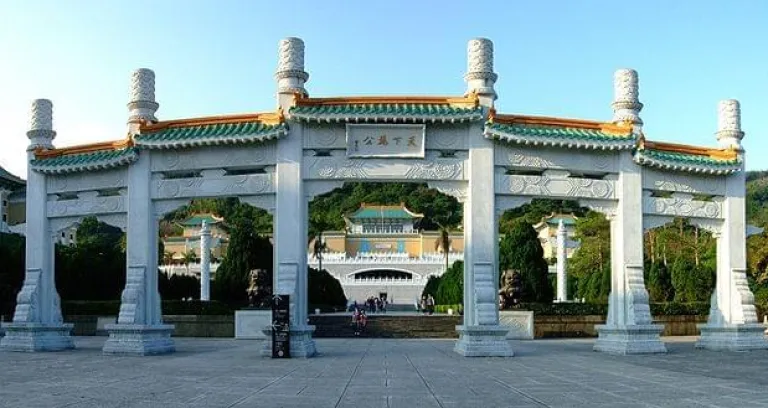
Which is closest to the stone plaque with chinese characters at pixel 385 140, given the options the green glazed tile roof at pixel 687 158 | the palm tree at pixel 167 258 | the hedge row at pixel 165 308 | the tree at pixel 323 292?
the green glazed tile roof at pixel 687 158

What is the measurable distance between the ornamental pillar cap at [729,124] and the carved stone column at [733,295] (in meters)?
0.83

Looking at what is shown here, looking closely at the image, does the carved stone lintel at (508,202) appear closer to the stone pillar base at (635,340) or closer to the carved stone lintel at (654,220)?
the carved stone lintel at (654,220)

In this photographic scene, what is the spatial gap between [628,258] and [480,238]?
357 centimetres

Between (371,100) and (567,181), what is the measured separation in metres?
4.65

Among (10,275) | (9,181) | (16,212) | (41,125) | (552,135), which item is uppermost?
(9,181)

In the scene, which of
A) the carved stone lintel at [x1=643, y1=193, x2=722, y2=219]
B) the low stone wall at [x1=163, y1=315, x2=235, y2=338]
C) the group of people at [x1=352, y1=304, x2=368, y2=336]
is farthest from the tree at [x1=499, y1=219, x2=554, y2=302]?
the carved stone lintel at [x1=643, y1=193, x2=722, y2=219]

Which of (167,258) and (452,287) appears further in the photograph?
(167,258)

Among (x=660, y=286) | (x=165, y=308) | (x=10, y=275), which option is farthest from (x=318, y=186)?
(x=660, y=286)

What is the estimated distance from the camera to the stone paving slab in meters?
9.88

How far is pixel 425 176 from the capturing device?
17.3m

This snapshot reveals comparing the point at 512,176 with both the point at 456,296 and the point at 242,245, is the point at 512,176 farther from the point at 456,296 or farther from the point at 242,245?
the point at 456,296

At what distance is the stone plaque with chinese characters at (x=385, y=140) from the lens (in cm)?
1722

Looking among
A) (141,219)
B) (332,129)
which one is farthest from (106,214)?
(332,129)

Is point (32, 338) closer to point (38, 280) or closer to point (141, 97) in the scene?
point (38, 280)
